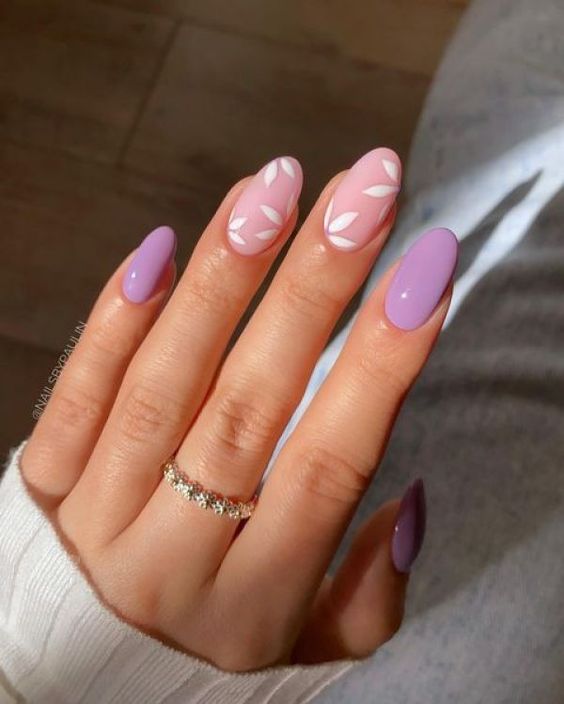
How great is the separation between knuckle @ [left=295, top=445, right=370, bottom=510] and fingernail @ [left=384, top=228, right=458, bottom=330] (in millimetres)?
96

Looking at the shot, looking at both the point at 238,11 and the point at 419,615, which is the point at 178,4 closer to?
the point at 238,11

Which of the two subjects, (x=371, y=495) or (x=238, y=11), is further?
(x=238, y=11)

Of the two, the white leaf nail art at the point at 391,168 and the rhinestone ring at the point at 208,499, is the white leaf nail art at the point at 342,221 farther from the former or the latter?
the rhinestone ring at the point at 208,499

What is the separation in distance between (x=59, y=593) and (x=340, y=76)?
1019 millimetres

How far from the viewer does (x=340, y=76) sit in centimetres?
134

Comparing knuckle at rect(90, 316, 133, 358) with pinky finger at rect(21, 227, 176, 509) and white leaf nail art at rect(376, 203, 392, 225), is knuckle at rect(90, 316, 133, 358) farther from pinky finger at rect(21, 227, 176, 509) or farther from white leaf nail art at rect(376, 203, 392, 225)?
white leaf nail art at rect(376, 203, 392, 225)

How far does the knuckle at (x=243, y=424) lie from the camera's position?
1.80ft

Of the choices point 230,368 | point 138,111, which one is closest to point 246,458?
point 230,368

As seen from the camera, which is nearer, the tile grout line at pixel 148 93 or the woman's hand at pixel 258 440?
the woman's hand at pixel 258 440

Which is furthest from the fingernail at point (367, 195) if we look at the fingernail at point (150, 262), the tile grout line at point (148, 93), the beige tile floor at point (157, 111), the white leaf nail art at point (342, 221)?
the tile grout line at point (148, 93)

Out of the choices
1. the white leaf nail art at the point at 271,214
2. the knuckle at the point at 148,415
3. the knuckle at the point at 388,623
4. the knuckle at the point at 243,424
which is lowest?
the knuckle at the point at 388,623

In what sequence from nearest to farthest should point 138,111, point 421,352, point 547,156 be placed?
point 421,352, point 547,156, point 138,111

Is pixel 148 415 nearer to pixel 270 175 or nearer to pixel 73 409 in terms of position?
pixel 73 409

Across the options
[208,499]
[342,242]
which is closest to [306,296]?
[342,242]
